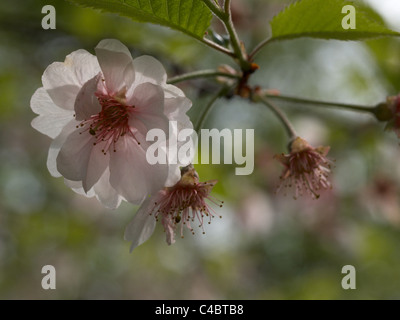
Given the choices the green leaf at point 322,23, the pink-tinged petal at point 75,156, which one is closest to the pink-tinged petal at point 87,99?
the pink-tinged petal at point 75,156

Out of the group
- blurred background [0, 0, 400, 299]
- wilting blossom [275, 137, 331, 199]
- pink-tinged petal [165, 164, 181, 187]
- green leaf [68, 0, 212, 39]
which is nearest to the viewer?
green leaf [68, 0, 212, 39]

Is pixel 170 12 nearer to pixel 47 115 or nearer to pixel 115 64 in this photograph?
pixel 115 64

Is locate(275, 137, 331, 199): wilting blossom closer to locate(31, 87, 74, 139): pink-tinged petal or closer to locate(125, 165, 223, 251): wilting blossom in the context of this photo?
locate(125, 165, 223, 251): wilting blossom

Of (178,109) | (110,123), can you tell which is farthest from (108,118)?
(178,109)

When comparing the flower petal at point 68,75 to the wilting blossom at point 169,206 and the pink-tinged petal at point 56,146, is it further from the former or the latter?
the wilting blossom at point 169,206

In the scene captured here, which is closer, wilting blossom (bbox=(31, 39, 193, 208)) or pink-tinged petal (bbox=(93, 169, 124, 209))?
wilting blossom (bbox=(31, 39, 193, 208))

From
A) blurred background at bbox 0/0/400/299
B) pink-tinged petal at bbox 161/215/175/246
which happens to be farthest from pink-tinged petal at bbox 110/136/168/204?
blurred background at bbox 0/0/400/299

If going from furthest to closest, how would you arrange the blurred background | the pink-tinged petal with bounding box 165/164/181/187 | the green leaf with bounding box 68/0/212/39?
the blurred background → the pink-tinged petal with bounding box 165/164/181/187 → the green leaf with bounding box 68/0/212/39
